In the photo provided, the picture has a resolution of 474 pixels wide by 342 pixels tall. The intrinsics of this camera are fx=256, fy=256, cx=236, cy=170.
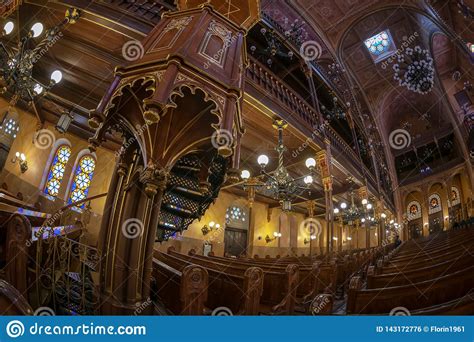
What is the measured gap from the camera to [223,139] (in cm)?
268

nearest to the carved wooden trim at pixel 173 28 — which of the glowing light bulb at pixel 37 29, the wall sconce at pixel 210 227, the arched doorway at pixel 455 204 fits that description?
the glowing light bulb at pixel 37 29

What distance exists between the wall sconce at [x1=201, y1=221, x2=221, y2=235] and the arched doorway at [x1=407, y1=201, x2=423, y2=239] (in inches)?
842

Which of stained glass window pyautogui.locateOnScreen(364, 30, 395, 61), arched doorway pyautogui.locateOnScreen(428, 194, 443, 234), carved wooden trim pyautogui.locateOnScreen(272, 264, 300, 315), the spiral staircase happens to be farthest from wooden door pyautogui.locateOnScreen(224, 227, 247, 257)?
arched doorway pyautogui.locateOnScreen(428, 194, 443, 234)

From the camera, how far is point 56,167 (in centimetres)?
1059

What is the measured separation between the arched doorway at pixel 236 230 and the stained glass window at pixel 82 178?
773 centimetres

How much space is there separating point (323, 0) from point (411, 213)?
2251cm

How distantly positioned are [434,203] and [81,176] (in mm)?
28945

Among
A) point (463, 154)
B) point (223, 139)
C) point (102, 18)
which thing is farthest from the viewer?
point (463, 154)

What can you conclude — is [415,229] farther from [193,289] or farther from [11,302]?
[11,302]

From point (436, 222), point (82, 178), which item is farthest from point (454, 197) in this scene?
point (82, 178)
